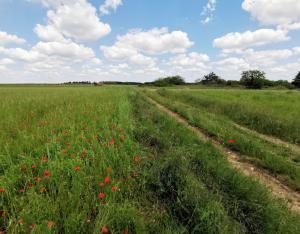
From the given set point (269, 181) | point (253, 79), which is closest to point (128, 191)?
point (269, 181)

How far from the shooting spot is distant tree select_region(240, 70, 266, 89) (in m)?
83.2

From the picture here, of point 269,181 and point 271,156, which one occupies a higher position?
point 271,156

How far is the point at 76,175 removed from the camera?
2635 millimetres

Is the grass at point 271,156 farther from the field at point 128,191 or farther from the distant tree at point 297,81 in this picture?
the distant tree at point 297,81

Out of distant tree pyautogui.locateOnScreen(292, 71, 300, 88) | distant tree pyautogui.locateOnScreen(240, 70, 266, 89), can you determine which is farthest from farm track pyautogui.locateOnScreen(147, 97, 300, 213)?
distant tree pyautogui.locateOnScreen(292, 71, 300, 88)

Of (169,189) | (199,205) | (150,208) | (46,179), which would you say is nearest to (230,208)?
(199,205)

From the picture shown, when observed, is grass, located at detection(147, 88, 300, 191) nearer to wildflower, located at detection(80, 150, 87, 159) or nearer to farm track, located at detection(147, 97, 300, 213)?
farm track, located at detection(147, 97, 300, 213)

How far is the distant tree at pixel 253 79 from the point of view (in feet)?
273

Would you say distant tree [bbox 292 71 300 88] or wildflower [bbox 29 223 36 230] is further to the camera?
distant tree [bbox 292 71 300 88]

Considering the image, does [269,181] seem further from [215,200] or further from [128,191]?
[128,191]

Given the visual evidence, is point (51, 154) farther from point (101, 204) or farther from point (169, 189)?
point (169, 189)

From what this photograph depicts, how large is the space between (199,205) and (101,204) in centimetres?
120

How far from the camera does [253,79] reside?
8638 centimetres

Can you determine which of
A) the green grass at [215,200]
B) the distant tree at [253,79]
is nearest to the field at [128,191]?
the green grass at [215,200]
